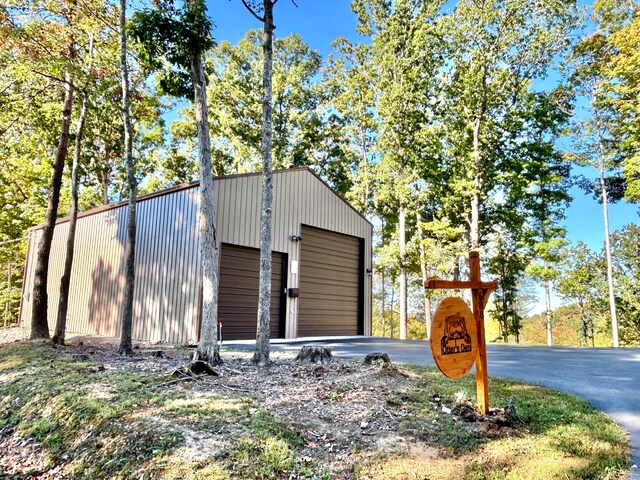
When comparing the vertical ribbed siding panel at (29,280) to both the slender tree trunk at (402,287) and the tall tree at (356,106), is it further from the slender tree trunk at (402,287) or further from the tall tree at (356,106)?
the slender tree trunk at (402,287)

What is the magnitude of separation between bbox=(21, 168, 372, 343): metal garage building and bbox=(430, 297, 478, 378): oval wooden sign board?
6274 mm

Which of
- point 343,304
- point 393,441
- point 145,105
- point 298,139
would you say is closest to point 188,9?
point 145,105

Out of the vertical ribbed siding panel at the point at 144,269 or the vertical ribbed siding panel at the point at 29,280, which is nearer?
the vertical ribbed siding panel at the point at 144,269

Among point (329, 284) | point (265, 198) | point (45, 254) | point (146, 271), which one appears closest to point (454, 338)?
point (265, 198)

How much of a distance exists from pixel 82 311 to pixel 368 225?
929cm

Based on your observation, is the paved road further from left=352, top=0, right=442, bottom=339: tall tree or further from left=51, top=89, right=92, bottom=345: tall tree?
left=352, top=0, right=442, bottom=339: tall tree

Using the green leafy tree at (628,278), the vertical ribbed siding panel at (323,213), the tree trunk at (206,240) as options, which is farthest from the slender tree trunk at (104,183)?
the green leafy tree at (628,278)

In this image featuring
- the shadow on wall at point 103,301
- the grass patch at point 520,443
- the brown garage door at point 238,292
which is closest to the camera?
the grass patch at point 520,443

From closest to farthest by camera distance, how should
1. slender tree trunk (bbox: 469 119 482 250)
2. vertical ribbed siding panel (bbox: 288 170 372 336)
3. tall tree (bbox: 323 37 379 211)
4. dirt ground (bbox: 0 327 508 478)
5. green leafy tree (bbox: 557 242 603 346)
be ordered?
1. dirt ground (bbox: 0 327 508 478)
2. vertical ribbed siding panel (bbox: 288 170 372 336)
3. slender tree trunk (bbox: 469 119 482 250)
4. green leafy tree (bbox: 557 242 603 346)
5. tall tree (bbox: 323 37 379 211)

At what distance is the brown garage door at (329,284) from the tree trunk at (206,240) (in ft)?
18.7

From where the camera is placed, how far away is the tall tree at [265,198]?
16.9 ft

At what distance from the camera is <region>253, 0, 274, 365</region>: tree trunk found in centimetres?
516

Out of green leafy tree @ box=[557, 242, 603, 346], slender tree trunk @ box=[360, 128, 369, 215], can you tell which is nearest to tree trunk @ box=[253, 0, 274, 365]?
slender tree trunk @ box=[360, 128, 369, 215]

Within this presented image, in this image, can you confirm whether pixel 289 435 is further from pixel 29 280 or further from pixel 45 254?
pixel 29 280
